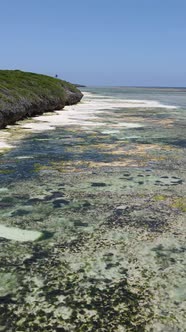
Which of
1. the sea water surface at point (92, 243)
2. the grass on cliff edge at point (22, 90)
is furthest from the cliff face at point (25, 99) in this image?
the sea water surface at point (92, 243)

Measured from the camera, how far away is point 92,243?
5.77 metres

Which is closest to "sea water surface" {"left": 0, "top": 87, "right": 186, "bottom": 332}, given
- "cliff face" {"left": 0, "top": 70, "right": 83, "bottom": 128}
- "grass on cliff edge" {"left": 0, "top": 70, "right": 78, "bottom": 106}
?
"cliff face" {"left": 0, "top": 70, "right": 83, "bottom": 128}

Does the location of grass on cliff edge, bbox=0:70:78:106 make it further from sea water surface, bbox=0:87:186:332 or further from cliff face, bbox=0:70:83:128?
sea water surface, bbox=0:87:186:332

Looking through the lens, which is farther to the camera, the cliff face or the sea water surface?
the cliff face

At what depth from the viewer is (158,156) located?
12523mm

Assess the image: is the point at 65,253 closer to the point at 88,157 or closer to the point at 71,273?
the point at 71,273

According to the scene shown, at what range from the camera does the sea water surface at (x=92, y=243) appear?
4.04 m

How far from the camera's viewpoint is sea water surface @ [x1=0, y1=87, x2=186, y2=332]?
4035 mm

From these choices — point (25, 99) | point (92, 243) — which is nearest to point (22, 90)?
point (25, 99)

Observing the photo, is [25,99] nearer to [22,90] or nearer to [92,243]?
[22,90]

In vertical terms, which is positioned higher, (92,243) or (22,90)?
(22,90)

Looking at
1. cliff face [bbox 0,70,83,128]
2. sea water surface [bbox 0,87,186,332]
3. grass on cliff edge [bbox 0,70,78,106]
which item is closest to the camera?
sea water surface [bbox 0,87,186,332]

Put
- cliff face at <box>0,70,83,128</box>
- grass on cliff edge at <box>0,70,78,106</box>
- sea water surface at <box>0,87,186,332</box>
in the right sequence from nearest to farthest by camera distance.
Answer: sea water surface at <box>0,87,186,332</box>
cliff face at <box>0,70,83,128</box>
grass on cliff edge at <box>0,70,78,106</box>

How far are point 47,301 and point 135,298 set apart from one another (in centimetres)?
93
